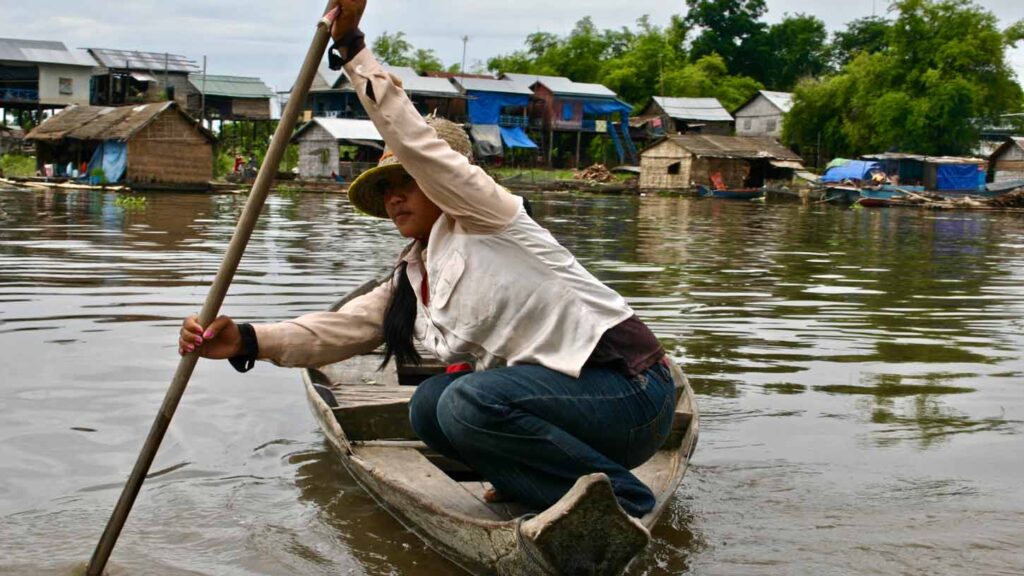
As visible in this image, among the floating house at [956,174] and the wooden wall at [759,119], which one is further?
the wooden wall at [759,119]

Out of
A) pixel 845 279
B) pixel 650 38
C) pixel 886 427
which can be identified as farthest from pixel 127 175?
pixel 650 38

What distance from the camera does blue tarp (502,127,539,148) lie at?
157ft

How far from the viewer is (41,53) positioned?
42.1 metres

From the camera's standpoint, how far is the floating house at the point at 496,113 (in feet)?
153

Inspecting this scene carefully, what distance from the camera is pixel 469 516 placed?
9.47ft

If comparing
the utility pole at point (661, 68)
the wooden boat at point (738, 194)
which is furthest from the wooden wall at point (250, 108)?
the utility pole at point (661, 68)

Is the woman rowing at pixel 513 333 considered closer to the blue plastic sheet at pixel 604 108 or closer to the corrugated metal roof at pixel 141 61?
the corrugated metal roof at pixel 141 61

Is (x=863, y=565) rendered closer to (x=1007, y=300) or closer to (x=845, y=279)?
(x=1007, y=300)

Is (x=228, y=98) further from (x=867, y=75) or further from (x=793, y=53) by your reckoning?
(x=793, y=53)

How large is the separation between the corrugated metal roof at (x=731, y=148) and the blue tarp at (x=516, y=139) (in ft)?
25.4

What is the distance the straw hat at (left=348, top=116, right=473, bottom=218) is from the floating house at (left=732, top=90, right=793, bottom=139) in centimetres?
4745

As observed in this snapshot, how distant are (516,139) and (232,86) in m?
12.0

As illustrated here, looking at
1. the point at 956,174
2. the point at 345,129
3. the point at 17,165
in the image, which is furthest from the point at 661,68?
the point at 17,165

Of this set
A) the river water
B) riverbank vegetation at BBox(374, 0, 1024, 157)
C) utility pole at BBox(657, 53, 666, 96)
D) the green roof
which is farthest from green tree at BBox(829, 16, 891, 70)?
the river water
